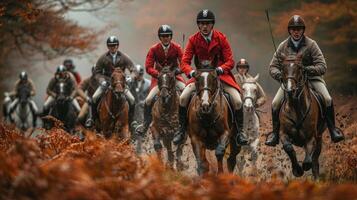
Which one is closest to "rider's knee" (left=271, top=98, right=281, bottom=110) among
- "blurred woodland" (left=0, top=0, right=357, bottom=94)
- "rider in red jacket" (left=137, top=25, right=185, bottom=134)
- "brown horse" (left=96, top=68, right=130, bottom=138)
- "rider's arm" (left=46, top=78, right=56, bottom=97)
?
"rider in red jacket" (left=137, top=25, right=185, bottom=134)

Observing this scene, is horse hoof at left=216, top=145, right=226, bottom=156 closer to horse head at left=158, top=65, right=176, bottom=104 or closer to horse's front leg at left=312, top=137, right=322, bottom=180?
horse's front leg at left=312, top=137, right=322, bottom=180

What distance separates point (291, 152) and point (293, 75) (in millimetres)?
1259

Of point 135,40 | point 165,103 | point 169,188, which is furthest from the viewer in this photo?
point 135,40

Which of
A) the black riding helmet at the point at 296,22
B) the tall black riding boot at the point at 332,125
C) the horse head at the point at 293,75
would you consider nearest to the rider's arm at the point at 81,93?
the black riding helmet at the point at 296,22

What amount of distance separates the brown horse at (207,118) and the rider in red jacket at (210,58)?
0.98 ft

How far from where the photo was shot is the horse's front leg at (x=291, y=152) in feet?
49.8

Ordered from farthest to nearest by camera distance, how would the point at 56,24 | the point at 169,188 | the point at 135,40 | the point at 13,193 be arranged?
the point at 135,40
the point at 56,24
the point at 169,188
the point at 13,193

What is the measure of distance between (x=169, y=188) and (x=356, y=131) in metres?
13.0

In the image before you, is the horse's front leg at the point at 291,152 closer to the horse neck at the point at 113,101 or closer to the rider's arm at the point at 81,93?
the horse neck at the point at 113,101

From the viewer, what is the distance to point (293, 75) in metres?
14.9

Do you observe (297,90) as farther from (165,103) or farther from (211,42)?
(165,103)

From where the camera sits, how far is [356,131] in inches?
803

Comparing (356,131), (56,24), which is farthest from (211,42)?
(56,24)

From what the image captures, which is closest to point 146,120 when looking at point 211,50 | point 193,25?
point 211,50
